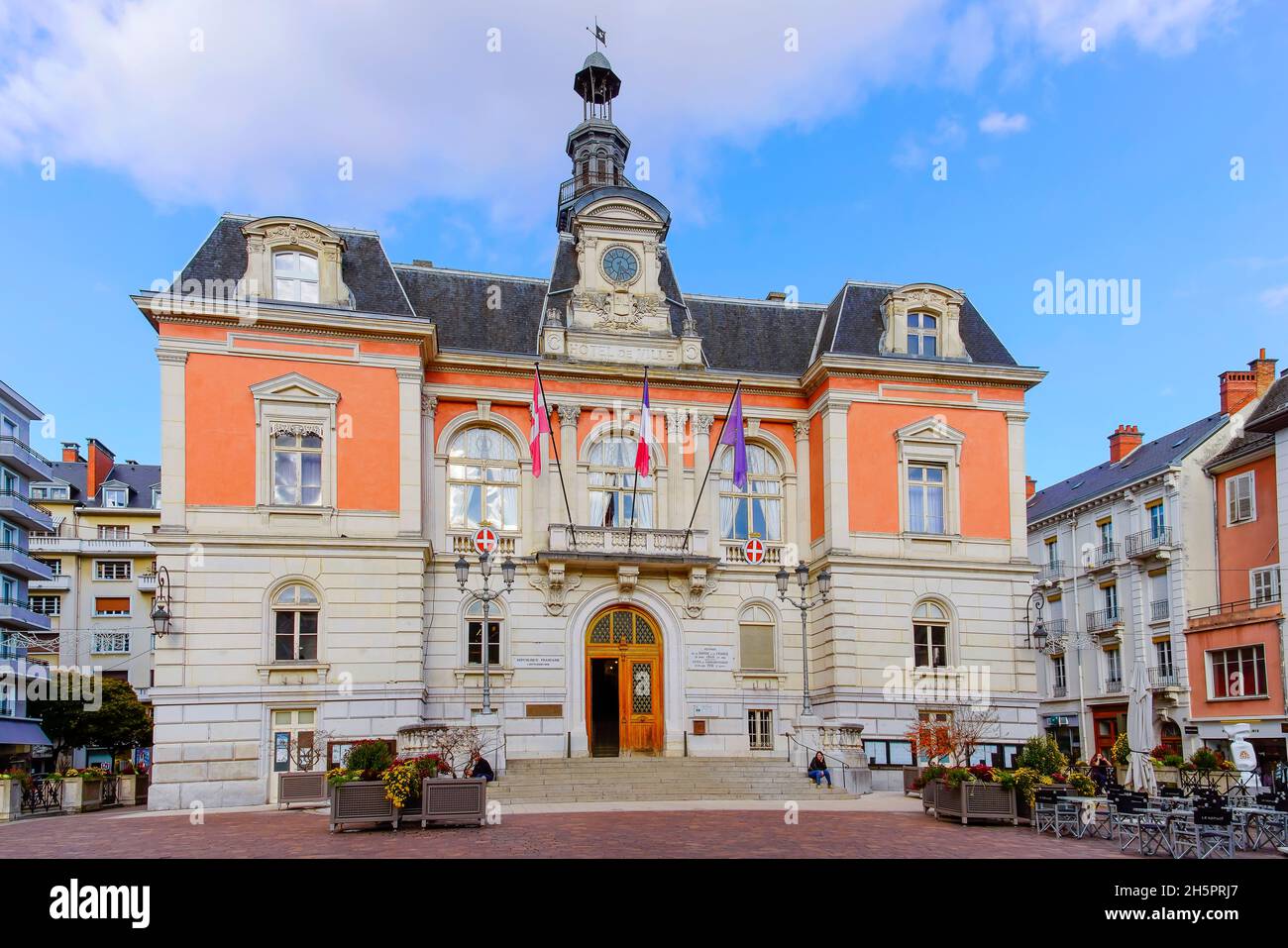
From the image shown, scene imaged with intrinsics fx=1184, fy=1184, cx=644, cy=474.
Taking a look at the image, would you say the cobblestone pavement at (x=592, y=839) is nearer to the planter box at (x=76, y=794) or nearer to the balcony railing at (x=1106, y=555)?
the planter box at (x=76, y=794)

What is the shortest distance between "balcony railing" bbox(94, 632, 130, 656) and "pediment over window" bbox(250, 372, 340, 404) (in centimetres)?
3848

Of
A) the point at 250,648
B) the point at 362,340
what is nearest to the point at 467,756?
the point at 250,648

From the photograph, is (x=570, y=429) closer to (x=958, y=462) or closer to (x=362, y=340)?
(x=362, y=340)

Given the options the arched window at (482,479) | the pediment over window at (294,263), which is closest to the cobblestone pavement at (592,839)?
the arched window at (482,479)

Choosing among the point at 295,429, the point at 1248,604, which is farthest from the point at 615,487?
the point at 1248,604

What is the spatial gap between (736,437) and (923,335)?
776cm

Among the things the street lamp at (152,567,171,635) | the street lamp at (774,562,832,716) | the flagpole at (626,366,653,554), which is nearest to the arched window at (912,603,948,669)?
the street lamp at (774,562,832,716)

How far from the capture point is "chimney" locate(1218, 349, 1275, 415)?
149 ft

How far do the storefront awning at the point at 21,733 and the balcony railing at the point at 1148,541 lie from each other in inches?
1796

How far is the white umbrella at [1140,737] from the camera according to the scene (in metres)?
23.7

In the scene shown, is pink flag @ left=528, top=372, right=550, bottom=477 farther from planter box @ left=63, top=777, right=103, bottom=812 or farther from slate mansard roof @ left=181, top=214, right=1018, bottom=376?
planter box @ left=63, top=777, right=103, bottom=812

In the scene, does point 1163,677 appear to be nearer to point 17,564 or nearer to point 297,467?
point 297,467

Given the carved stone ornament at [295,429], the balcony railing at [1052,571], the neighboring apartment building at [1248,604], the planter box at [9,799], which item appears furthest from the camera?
the balcony railing at [1052,571]

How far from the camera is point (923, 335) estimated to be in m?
36.2
